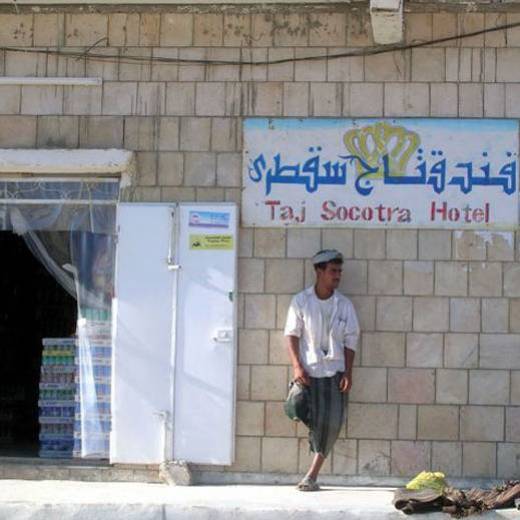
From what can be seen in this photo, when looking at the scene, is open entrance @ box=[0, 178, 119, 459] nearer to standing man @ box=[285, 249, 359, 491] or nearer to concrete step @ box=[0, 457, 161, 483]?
concrete step @ box=[0, 457, 161, 483]

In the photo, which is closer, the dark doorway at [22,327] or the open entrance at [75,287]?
the open entrance at [75,287]

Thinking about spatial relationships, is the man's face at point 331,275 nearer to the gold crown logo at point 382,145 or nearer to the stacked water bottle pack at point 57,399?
the gold crown logo at point 382,145

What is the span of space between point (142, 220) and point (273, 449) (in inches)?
75.7

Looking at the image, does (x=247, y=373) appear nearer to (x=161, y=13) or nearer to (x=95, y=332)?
(x=95, y=332)

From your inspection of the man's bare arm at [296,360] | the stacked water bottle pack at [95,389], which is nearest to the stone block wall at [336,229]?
the man's bare arm at [296,360]

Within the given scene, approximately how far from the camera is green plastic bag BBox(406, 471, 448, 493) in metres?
6.35

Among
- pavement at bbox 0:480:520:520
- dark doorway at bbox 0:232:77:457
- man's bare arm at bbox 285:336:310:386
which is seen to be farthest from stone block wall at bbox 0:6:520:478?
dark doorway at bbox 0:232:77:457

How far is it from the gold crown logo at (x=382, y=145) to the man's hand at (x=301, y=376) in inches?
59.6

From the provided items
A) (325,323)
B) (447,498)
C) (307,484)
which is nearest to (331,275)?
(325,323)

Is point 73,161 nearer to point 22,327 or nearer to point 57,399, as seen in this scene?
point 57,399

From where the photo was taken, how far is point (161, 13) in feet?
23.6

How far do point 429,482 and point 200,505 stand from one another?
1520 millimetres

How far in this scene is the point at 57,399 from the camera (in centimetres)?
746

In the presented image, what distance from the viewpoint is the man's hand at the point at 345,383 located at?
263 inches
